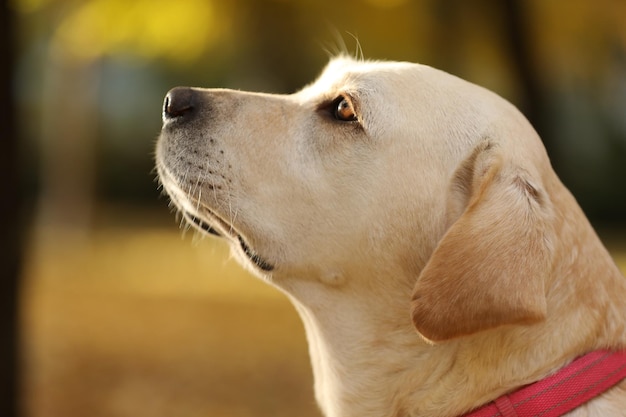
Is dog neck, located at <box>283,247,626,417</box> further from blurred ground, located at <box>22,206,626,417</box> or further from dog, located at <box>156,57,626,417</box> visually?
blurred ground, located at <box>22,206,626,417</box>

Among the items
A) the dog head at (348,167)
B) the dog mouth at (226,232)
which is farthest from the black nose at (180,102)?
the dog mouth at (226,232)

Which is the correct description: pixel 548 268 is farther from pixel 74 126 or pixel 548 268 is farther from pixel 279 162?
pixel 74 126

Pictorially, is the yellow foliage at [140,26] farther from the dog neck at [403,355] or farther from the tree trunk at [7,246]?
the dog neck at [403,355]

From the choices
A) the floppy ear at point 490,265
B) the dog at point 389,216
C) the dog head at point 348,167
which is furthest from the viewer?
the dog head at point 348,167

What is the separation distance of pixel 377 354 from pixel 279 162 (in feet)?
2.76

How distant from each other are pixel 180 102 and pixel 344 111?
66 cm

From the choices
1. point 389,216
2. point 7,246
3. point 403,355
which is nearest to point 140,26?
point 7,246

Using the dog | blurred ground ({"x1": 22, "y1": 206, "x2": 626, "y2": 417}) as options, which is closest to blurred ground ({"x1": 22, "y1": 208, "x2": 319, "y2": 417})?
blurred ground ({"x1": 22, "y1": 206, "x2": 626, "y2": 417})

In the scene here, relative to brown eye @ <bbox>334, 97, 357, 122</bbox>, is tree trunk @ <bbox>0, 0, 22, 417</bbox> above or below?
below

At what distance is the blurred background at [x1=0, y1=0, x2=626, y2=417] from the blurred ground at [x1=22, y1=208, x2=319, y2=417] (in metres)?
0.03

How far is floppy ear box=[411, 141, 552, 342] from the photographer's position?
2.66m

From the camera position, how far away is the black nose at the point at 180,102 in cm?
333

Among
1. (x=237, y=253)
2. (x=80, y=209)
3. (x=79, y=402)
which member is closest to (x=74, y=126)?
(x=80, y=209)

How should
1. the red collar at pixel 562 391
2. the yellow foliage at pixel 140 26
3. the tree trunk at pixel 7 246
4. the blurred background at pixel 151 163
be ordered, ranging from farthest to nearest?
the yellow foliage at pixel 140 26 → the blurred background at pixel 151 163 → the tree trunk at pixel 7 246 → the red collar at pixel 562 391
